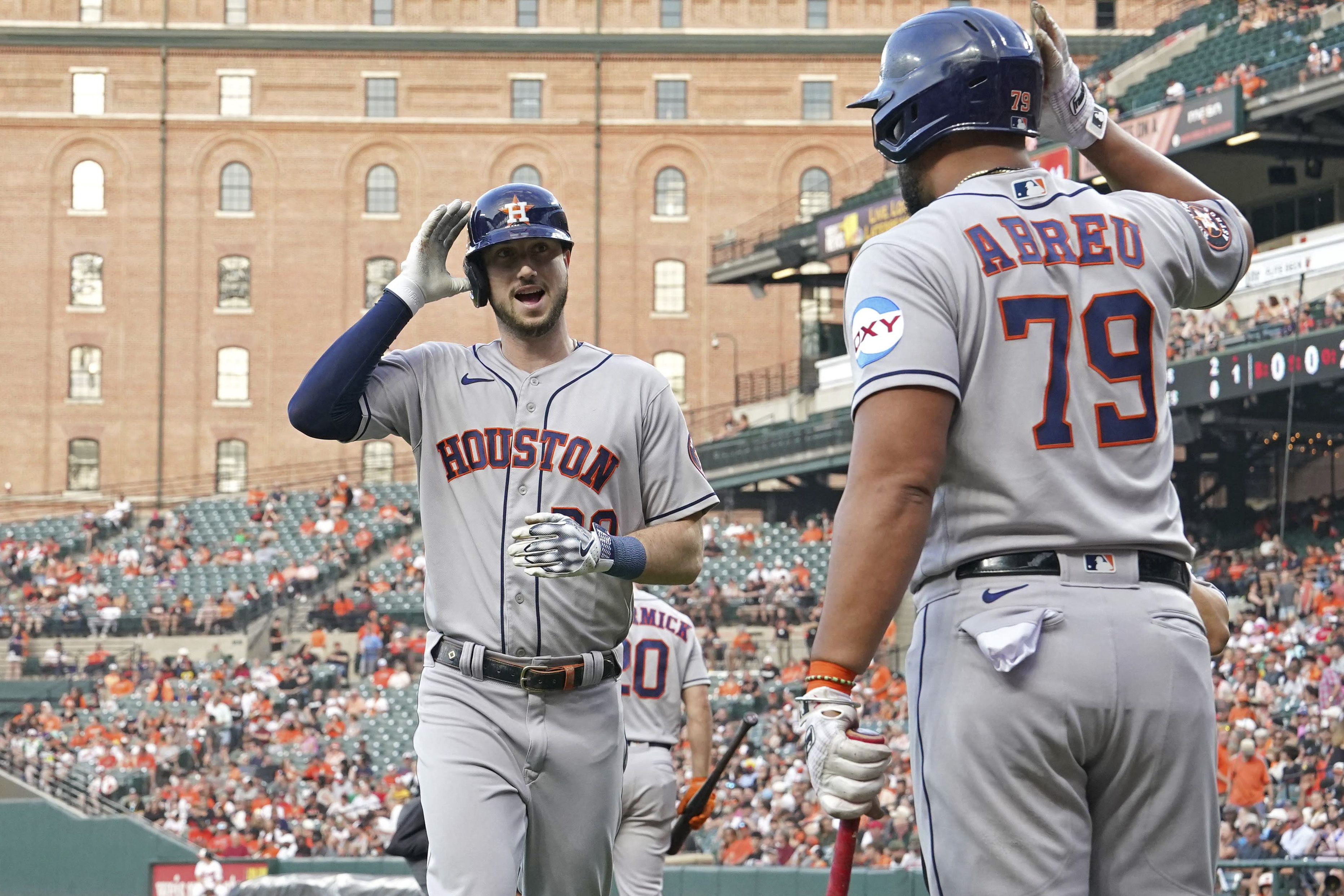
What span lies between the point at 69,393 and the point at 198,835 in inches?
1172

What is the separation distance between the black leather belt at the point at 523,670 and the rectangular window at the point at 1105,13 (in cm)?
4923

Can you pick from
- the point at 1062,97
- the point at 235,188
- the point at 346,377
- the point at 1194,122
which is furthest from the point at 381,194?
the point at 1062,97

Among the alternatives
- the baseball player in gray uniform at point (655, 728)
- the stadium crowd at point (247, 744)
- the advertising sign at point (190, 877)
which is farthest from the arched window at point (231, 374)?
the baseball player in gray uniform at point (655, 728)

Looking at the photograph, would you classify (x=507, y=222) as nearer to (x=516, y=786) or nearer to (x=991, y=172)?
(x=516, y=786)

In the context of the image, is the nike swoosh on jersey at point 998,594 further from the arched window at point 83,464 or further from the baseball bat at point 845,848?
the arched window at point 83,464

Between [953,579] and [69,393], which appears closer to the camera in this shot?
[953,579]

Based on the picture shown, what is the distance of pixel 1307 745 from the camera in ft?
51.5

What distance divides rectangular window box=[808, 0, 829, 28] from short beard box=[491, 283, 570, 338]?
47917mm

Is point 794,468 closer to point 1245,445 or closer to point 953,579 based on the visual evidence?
point 1245,445

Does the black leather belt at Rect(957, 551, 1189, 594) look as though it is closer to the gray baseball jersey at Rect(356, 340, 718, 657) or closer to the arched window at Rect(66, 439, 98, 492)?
the gray baseball jersey at Rect(356, 340, 718, 657)

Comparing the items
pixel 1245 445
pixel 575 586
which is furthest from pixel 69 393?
pixel 575 586

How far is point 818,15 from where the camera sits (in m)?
51.3

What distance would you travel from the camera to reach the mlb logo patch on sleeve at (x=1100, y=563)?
3109mm

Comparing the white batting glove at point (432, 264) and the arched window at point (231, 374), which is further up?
the arched window at point (231, 374)
